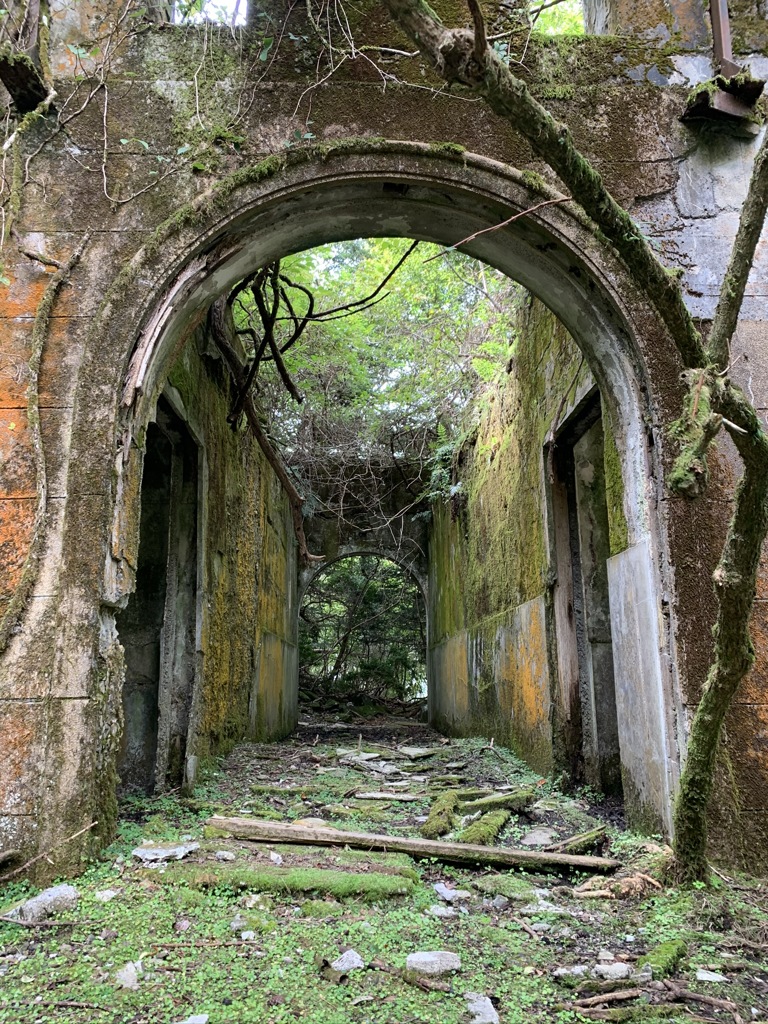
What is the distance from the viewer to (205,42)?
3.78 meters

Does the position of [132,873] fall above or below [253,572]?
below

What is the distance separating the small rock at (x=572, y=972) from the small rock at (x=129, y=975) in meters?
1.31

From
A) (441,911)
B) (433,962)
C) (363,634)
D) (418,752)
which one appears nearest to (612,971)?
(433,962)

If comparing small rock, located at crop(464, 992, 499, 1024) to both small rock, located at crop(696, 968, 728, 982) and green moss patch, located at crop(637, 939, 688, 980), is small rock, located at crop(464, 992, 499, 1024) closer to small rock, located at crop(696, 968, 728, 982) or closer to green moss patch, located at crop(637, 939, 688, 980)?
green moss patch, located at crop(637, 939, 688, 980)

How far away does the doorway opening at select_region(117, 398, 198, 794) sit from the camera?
4941 mm

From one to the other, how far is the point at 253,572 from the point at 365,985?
5.50m

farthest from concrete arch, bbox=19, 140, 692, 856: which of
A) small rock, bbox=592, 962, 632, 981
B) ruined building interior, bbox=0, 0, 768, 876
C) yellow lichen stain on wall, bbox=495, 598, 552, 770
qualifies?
yellow lichen stain on wall, bbox=495, 598, 552, 770

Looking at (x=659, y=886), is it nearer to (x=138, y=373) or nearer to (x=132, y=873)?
(x=132, y=873)

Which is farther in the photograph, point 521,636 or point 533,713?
point 521,636

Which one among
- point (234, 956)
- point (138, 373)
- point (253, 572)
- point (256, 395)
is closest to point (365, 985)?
point (234, 956)

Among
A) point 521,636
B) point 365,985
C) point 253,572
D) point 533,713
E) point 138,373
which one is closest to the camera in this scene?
point 365,985

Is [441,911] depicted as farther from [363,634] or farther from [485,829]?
[363,634]

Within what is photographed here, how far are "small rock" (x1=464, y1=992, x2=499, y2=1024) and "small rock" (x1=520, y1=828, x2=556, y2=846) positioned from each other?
176 cm

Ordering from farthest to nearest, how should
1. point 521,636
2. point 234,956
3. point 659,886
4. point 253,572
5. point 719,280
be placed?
point 253,572, point 521,636, point 719,280, point 659,886, point 234,956
